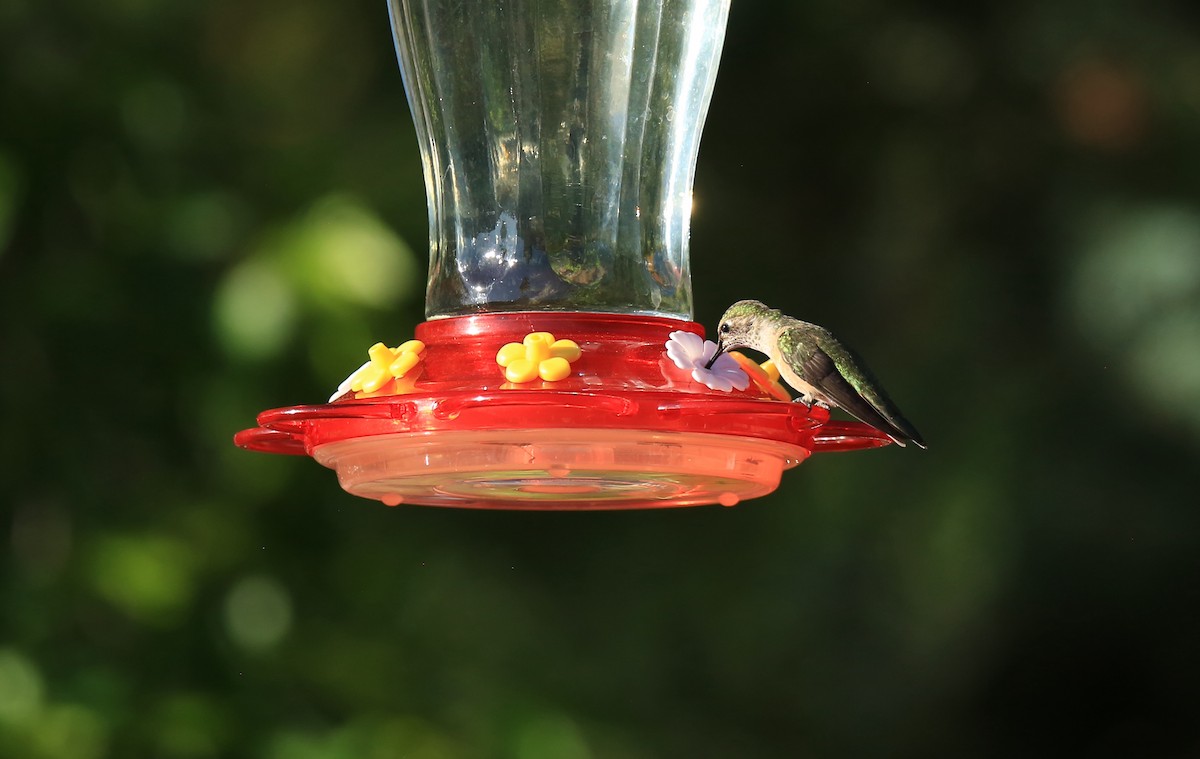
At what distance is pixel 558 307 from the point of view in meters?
2.16

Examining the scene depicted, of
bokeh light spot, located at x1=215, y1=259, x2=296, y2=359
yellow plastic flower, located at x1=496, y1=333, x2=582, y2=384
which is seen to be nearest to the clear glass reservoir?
yellow plastic flower, located at x1=496, y1=333, x2=582, y2=384

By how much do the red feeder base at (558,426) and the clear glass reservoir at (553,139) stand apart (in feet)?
0.92

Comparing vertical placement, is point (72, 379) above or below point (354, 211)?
below

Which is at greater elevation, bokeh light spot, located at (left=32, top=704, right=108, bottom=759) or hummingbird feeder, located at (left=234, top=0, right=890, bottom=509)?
hummingbird feeder, located at (left=234, top=0, right=890, bottom=509)

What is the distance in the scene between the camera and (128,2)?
3.47m

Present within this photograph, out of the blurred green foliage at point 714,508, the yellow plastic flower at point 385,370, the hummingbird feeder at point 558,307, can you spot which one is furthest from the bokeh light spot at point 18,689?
the yellow plastic flower at point 385,370

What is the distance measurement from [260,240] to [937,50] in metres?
2.10

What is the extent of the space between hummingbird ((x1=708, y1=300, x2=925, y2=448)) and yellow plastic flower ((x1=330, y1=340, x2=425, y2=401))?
0.43 meters

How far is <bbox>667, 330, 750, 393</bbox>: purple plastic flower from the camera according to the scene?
184 cm

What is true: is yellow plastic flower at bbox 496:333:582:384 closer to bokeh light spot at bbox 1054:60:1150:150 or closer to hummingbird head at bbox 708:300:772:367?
hummingbird head at bbox 708:300:772:367

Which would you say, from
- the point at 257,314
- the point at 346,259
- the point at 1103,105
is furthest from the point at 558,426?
the point at 1103,105

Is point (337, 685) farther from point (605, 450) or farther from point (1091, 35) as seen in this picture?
point (1091, 35)

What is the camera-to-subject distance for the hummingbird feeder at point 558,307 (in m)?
1.73

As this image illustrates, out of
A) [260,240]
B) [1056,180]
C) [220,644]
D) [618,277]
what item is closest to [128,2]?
[260,240]
